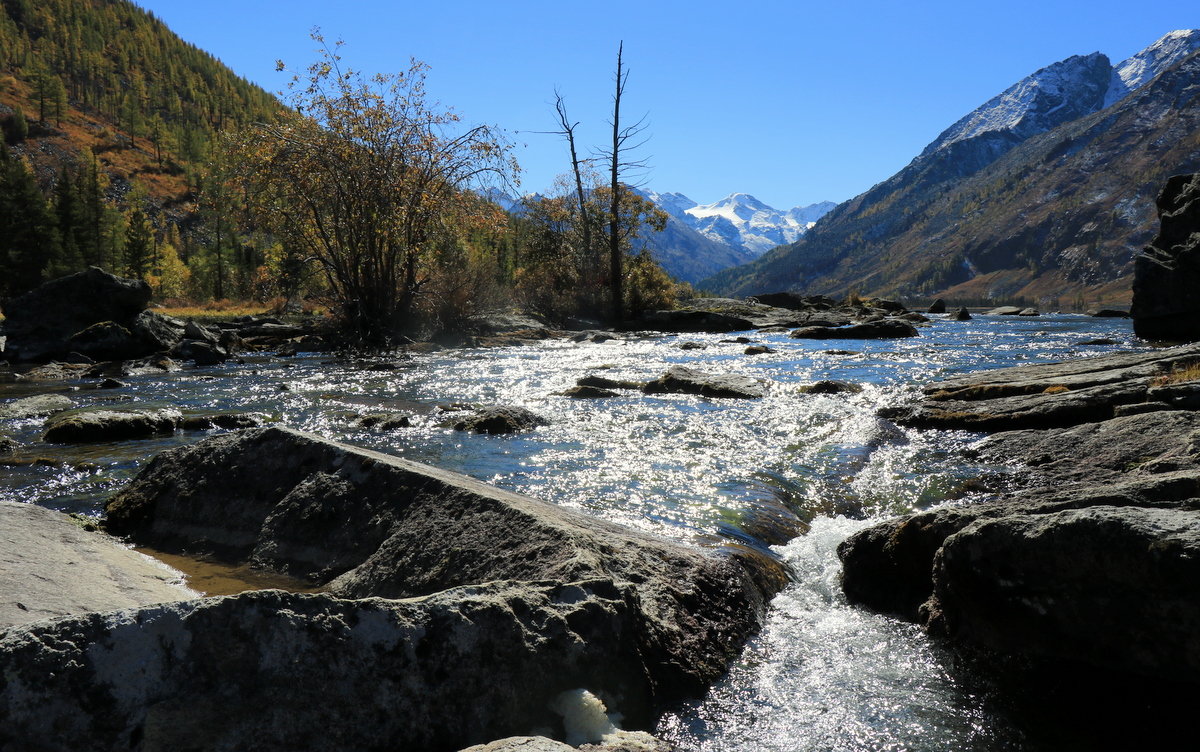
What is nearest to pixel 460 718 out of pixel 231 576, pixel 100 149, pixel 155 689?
pixel 155 689

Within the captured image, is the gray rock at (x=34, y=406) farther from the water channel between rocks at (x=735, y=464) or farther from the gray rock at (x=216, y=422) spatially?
the gray rock at (x=216, y=422)

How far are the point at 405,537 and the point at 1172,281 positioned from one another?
28.7 m

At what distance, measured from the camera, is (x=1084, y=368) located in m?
12.0

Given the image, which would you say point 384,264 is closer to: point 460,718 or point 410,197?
point 410,197

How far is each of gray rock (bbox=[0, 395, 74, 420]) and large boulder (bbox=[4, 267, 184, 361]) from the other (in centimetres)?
972

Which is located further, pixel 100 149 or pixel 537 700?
pixel 100 149

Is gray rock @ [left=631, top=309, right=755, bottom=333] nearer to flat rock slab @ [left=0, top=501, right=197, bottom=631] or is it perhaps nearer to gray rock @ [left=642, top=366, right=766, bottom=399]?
gray rock @ [left=642, top=366, right=766, bottom=399]

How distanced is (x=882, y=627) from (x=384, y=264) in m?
27.3

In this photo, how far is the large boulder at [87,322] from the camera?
74.2 feet

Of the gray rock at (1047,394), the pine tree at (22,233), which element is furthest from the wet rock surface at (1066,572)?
the pine tree at (22,233)

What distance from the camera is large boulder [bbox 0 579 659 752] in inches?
94.5

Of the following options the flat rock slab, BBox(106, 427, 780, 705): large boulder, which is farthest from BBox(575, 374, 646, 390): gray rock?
the flat rock slab

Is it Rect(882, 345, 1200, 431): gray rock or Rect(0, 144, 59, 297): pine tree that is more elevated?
Rect(0, 144, 59, 297): pine tree

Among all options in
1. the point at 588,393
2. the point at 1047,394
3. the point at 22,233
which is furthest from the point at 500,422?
the point at 22,233
